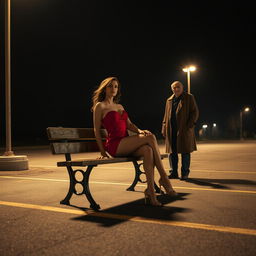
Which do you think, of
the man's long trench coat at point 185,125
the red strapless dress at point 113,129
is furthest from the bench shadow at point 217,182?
the red strapless dress at point 113,129

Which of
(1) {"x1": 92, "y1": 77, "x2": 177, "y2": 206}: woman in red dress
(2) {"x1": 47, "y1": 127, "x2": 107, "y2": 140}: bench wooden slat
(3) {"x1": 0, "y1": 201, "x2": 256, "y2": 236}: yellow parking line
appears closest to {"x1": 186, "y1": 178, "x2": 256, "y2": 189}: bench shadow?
(1) {"x1": 92, "y1": 77, "x2": 177, "y2": 206}: woman in red dress

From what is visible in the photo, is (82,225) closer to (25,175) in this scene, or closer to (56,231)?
(56,231)

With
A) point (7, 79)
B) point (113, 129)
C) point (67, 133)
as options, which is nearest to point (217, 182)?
point (113, 129)

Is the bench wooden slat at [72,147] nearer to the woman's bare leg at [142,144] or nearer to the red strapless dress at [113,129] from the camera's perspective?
the red strapless dress at [113,129]

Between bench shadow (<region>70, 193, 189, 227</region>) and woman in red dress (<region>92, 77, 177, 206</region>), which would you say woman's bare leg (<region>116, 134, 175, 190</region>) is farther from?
bench shadow (<region>70, 193, 189, 227</region>)

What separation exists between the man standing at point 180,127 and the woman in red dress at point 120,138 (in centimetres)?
231

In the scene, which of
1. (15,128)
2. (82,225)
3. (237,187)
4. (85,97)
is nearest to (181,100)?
(237,187)

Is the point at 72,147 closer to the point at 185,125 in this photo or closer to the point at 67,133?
the point at 67,133

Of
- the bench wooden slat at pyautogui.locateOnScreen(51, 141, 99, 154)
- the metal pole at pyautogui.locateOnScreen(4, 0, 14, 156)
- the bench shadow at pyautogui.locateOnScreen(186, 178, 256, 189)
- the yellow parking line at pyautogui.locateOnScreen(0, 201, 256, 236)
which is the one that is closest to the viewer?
the yellow parking line at pyautogui.locateOnScreen(0, 201, 256, 236)

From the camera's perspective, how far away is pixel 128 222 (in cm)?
432

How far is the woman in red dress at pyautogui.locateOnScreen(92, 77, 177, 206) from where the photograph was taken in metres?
5.43

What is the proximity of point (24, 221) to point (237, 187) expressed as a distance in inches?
159

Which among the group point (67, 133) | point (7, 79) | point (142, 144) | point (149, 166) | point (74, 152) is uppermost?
point (7, 79)

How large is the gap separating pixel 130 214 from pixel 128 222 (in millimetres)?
411
